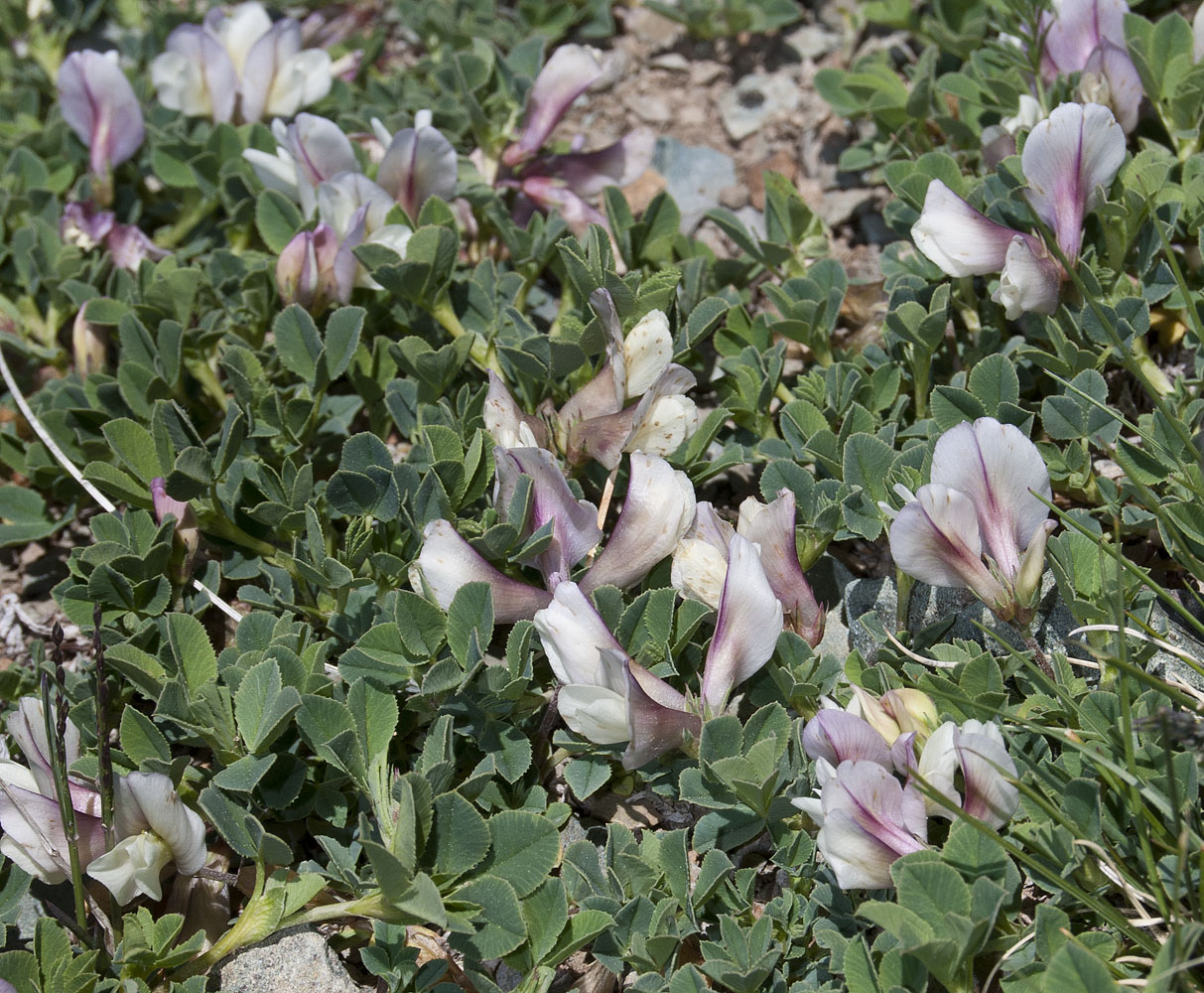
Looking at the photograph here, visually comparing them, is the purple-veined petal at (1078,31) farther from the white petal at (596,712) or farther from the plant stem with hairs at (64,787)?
the plant stem with hairs at (64,787)

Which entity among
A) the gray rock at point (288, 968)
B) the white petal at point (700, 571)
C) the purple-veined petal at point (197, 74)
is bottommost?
the gray rock at point (288, 968)

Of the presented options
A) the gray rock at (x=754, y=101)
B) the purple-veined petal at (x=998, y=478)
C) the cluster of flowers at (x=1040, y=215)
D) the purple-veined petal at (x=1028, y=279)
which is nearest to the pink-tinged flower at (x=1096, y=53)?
the cluster of flowers at (x=1040, y=215)

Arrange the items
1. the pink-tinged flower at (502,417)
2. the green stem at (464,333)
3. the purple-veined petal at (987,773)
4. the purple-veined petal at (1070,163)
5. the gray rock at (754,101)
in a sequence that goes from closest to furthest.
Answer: the purple-veined petal at (987,773) → the purple-veined petal at (1070,163) → the pink-tinged flower at (502,417) → the green stem at (464,333) → the gray rock at (754,101)

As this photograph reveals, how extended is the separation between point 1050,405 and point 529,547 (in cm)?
86

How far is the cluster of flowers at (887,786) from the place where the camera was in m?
1.43

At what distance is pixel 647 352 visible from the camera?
6.48 feet

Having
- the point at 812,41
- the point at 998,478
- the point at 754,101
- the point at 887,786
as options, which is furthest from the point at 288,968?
the point at 812,41

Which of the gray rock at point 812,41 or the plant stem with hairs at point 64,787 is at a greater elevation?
the gray rock at point 812,41

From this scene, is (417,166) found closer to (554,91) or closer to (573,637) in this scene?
(554,91)

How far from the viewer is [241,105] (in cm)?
280

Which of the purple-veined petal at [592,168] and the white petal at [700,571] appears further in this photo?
the purple-veined petal at [592,168]

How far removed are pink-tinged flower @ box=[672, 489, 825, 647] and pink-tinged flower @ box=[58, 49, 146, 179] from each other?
1789 millimetres

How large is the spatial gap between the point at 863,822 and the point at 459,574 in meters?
0.69

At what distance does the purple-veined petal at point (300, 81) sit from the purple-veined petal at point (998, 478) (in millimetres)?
1860
